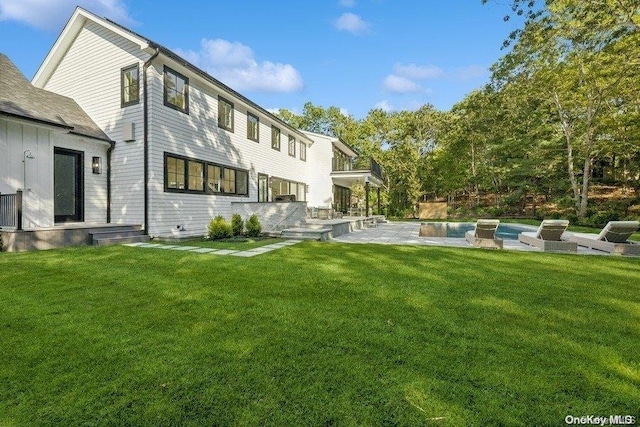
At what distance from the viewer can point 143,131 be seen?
33.5ft

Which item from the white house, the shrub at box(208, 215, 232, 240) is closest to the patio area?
the shrub at box(208, 215, 232, 240)

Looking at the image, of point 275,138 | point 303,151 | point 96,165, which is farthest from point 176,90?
point 303,151

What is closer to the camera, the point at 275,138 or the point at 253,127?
the point at 253,127

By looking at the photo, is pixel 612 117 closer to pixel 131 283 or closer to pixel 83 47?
pixel 131 283

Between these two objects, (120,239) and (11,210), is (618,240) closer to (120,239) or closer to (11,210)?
(120,239)

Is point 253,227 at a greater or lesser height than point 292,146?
lesser

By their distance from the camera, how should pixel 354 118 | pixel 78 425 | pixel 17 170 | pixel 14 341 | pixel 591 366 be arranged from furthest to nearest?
1. pixel 354 118
2. pixel 17 170
3. pixel 14 341
4. pixel 591 366
5. pixel 78 425

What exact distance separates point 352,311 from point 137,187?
31.2 ft

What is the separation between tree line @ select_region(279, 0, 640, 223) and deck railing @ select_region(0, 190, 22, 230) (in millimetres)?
15152

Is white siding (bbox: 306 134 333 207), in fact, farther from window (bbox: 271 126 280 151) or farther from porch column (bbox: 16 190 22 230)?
porch column (bbox: 16 190 22 230)

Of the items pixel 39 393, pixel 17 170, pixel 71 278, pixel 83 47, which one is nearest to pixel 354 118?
pixel 83 47

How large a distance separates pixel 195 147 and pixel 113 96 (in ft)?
9.92

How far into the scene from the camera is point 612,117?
18719mm

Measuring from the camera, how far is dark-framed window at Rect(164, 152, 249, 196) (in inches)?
434
